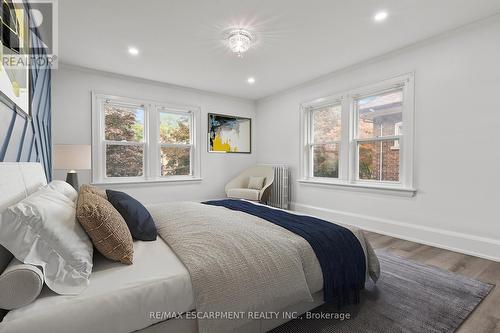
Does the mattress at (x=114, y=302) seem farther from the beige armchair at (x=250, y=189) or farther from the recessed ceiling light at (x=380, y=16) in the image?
the beige armchair at (x=250, y=189)

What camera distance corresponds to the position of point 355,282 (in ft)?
5.64

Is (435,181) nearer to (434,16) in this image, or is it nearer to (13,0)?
(434,16)

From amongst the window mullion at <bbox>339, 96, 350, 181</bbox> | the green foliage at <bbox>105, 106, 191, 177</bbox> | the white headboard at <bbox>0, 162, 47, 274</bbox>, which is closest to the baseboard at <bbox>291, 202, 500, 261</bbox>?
the window mullion at <bbox>339, 96, 350, 181</bbox>

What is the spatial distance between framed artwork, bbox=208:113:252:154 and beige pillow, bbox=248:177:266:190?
97 cm

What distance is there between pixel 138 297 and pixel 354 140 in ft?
12.6

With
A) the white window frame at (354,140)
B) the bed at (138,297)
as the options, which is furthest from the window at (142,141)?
the bed at (138,297)

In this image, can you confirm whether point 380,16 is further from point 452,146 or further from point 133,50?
point 133,50

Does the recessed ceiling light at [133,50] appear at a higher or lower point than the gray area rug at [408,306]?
higher

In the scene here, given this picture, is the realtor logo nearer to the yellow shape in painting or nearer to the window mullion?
the yellow shape in painting

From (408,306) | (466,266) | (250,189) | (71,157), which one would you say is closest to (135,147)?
(71,157)

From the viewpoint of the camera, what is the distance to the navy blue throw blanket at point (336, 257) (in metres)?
1.59

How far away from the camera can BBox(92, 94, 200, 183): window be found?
13.6 ft

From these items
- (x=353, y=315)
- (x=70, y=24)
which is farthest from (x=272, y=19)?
(x=353, y=315)

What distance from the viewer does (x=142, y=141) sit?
14.9ft
